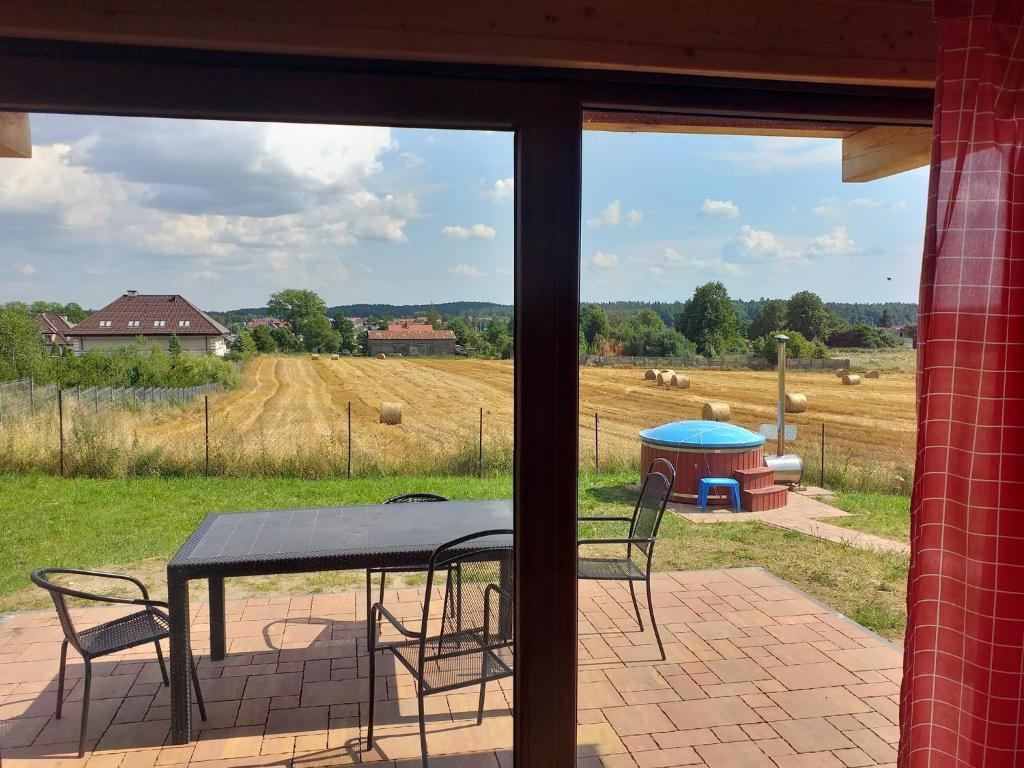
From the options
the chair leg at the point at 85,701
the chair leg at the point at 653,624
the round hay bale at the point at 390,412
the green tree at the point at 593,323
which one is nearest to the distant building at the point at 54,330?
the round hay bale at the point at 390,412

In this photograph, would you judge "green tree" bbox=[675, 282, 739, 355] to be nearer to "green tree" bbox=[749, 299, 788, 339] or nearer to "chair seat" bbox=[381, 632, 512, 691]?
"green tree" bbox=[749, 299, 788, 339]

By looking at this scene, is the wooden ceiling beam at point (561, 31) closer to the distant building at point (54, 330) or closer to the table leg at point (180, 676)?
the distant building at point (54, 330)

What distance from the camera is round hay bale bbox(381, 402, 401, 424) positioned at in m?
1.93

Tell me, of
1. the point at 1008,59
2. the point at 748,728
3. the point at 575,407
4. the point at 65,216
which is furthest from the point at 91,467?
the point at 1008,59

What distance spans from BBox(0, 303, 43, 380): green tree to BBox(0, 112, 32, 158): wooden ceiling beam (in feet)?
1.04

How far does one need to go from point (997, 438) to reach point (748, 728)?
118 cm

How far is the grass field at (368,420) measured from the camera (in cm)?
183

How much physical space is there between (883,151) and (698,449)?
945 mm

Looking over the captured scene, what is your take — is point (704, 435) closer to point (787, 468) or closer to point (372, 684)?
point (787, 468)

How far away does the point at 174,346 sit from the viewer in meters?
1.76

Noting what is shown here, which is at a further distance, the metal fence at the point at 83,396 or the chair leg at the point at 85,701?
the chair leg at the point at 85,701

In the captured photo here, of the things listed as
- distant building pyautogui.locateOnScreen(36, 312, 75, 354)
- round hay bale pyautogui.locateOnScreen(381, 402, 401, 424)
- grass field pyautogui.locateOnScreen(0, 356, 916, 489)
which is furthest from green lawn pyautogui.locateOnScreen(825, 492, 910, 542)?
distant building pyautogui.locateOnScreen(36, 312, 75, 354)

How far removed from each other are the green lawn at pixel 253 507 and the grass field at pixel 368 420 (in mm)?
44

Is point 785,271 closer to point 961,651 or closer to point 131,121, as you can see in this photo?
point 961,651
